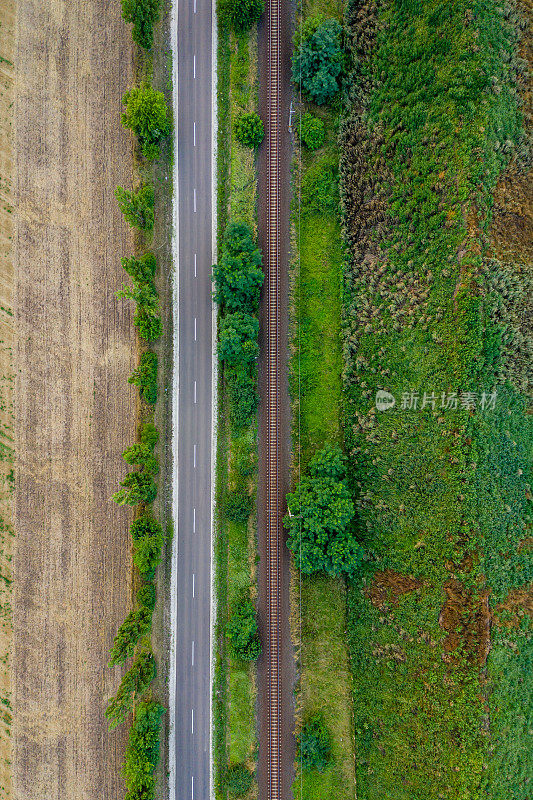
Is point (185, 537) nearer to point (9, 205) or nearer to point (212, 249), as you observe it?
point (212, 249)

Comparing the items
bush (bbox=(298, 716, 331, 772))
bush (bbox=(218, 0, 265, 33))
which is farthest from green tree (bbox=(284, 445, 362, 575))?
bush (bbox=(218, 0, 265, 33))

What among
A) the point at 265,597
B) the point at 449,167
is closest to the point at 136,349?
the point at 265,597

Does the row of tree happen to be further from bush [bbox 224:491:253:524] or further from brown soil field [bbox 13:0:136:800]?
bush [bbox 224:491:253:524]

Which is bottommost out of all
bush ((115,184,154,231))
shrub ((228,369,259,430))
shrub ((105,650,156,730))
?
shrub ((105,650,156,730))

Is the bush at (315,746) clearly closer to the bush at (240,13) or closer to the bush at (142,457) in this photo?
the bush at (142,457)

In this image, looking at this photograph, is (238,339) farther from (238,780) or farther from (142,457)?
(238,780)
